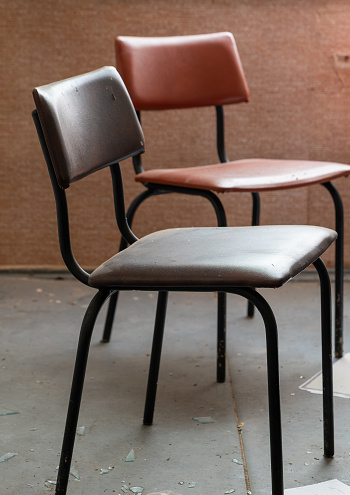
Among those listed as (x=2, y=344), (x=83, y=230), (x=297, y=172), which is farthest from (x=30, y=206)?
(x=297, y=172)

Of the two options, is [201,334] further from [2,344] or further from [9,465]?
[9,465]

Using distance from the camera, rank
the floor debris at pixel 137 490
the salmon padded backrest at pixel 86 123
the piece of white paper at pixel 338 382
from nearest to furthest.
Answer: the salmon padded backrest at pixel 86 123
the floor debris at pixel 137 490
the piece of white paper at pixel 338 382

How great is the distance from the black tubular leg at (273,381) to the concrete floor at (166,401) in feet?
0.73

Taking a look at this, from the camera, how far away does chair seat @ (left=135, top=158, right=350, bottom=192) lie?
Result: 1.71 metres

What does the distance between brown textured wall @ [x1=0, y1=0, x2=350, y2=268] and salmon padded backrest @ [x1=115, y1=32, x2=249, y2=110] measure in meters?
0.49

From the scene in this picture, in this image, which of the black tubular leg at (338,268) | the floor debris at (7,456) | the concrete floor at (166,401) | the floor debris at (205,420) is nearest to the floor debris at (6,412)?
the concrete floor at (166,401)

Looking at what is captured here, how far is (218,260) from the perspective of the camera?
1111 mm

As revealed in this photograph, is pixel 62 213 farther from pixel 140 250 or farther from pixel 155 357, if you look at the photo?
pixel 155 357

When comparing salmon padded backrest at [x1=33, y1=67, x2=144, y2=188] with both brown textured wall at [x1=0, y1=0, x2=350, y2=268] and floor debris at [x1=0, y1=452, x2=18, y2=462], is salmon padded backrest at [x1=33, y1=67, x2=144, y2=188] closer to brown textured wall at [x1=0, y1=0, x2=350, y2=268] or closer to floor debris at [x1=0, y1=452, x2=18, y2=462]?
floor debris at [x1=0, y1=452, x2=18, y2=462]

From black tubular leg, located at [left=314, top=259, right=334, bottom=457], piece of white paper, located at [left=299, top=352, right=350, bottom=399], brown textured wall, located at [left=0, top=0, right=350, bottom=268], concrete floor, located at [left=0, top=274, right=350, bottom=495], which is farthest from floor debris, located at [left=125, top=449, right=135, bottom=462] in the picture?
brown textured wall, located at [left=0, top=0, right=350, bottom=268]

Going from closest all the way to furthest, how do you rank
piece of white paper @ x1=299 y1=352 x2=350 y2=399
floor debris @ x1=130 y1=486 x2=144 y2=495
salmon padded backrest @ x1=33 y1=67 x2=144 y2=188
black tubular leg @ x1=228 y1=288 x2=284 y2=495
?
1. black tubular leg @ x1=228 y1=288 x2=284 y2=495
2. salmon padded backrest @ x1=33 y1=67 x2=144 y2=188
3. floor debris @ x1=130 y1=486 x2=144 y2=495
4. piece of white paper @ x1=299 y1=352 x2=350 y2=399

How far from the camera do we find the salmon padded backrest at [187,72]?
6.75ft

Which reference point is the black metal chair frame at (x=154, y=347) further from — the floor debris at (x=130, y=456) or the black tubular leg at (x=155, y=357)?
the floor debris at (x=130, y=456)

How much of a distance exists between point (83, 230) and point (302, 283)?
86cm
